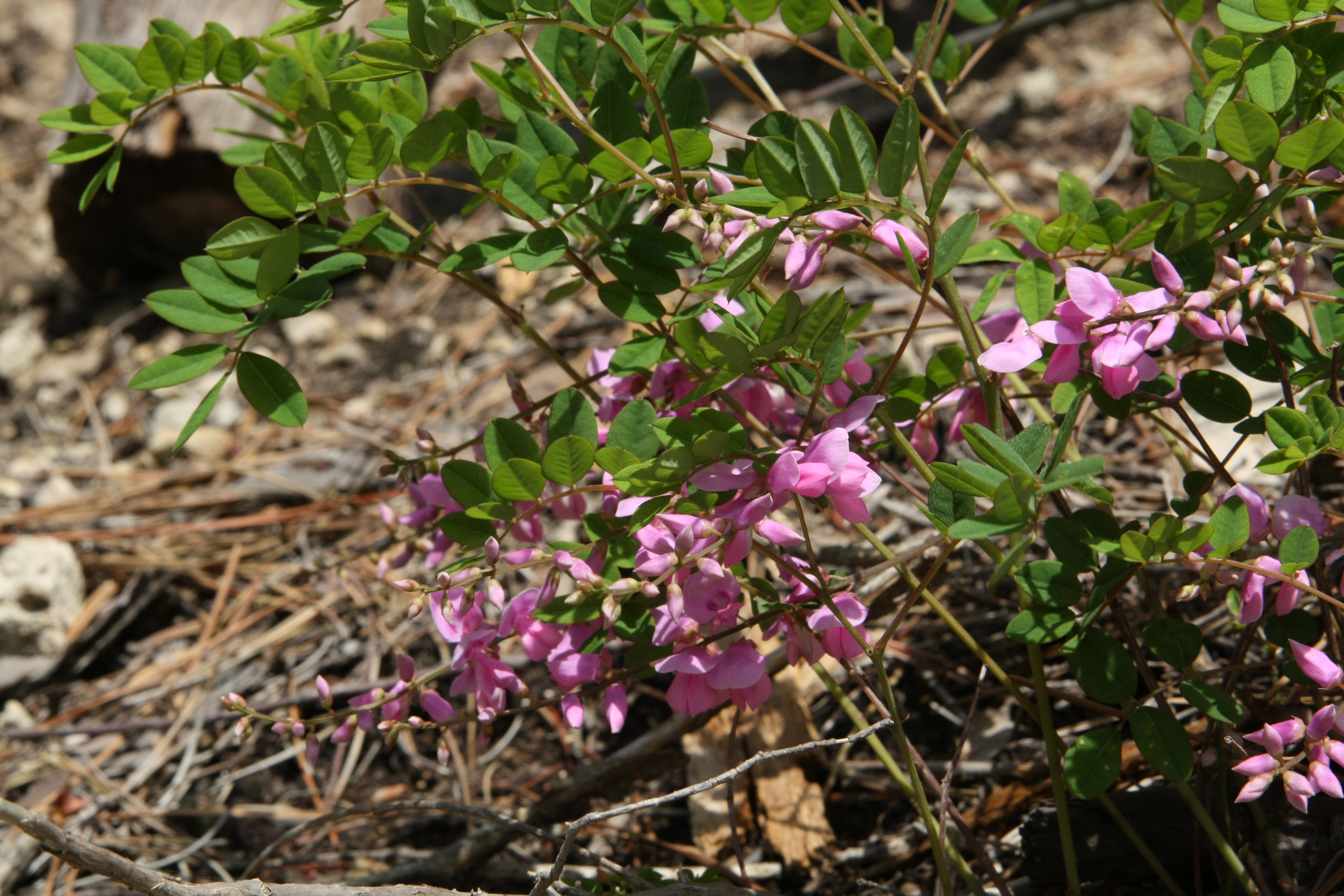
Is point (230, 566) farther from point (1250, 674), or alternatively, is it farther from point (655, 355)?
point (1250, 674)

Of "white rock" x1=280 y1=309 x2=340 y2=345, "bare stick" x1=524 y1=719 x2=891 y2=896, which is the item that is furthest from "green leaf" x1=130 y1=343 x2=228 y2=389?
"white rock" x1=280 y1=309 x2=340 y2=345

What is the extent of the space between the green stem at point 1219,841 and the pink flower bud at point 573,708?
2.28ft

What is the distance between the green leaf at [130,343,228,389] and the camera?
1.18m

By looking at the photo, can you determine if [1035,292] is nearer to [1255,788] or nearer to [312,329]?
[1255,788]

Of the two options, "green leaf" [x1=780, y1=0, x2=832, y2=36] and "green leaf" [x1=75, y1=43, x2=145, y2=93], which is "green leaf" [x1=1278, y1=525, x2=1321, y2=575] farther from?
"green leaf" [x1=75, y1=43, x2=145, y2=93]

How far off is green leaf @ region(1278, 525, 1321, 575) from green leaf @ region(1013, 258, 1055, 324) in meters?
0.34

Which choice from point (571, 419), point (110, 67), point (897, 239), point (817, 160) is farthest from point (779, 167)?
point (110, 67)

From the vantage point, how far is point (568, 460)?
112 cm

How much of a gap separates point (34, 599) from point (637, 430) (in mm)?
1908

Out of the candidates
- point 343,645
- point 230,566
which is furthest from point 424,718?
point 230,566

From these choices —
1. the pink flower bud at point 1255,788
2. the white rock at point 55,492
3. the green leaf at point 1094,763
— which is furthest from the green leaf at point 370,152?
the white rock at point 55,492

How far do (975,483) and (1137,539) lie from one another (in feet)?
0.64

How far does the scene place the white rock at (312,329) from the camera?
3.24m

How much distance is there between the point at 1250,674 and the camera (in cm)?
147
